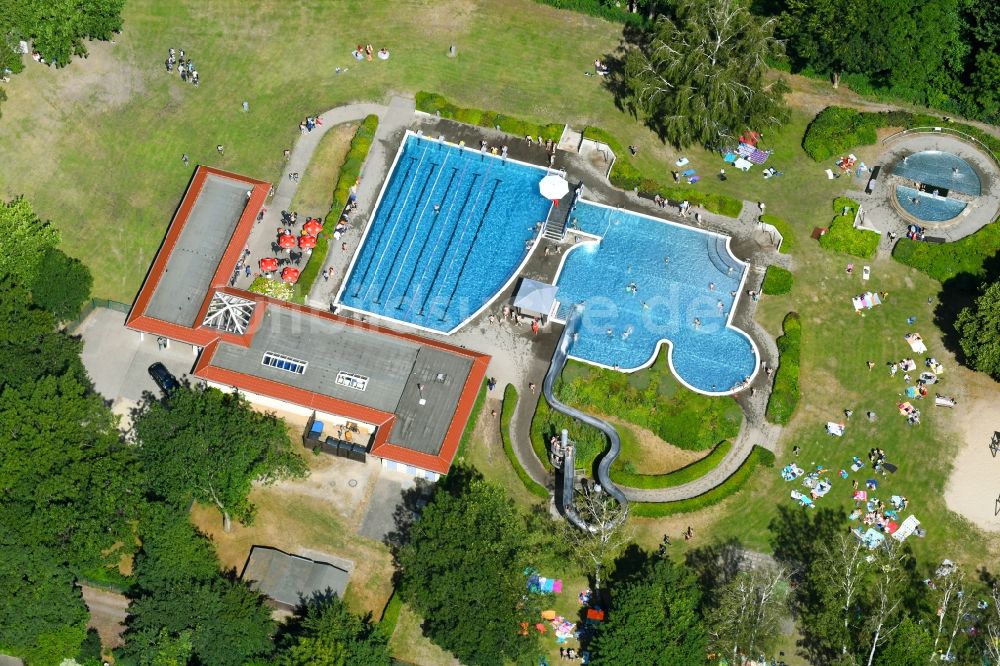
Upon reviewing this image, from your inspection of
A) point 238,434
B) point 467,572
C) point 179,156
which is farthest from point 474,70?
point 467,572

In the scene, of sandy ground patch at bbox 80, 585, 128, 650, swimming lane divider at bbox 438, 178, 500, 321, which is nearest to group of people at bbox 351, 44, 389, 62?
swimming lane divider at bbox 438, 178, 500, 321

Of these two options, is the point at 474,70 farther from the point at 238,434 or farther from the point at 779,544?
the point at 779,544

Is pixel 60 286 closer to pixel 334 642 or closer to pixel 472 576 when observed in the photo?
pixel 334 642

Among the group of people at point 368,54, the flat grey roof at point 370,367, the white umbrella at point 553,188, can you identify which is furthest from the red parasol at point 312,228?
the group of people at point 368,54

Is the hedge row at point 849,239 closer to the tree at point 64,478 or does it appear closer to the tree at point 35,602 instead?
the tree at point 64,478

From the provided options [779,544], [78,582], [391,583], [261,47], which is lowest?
[78,582]

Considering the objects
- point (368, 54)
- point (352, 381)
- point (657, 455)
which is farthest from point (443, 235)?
point (657, 455)
